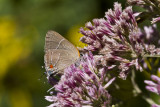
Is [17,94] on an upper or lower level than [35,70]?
lower

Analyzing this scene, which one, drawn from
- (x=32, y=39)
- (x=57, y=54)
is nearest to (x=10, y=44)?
(x=32, y=39)

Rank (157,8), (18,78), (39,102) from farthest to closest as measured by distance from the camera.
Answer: (18,78), (39,102), (157,8)

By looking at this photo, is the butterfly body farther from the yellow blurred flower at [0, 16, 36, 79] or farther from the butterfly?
the yellow blurred flower at [0, 16, 36, 79]

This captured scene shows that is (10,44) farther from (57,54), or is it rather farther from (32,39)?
(57,54)

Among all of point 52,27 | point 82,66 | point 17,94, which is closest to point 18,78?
point 17,94

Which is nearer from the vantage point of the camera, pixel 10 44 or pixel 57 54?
pixel 57 54

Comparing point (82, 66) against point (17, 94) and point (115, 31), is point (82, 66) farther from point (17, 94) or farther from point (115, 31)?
point (17, 94)
